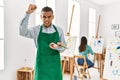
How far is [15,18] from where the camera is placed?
4168 millimetres

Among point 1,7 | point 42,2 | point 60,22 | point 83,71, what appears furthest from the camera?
point 60,22

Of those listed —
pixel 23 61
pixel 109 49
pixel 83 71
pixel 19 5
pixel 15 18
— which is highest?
pixel 19 5

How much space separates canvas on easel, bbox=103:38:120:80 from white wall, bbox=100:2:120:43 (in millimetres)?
5339

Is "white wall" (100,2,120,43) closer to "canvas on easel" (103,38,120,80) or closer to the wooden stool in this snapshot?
"canvas on easel" (103,38,120,80)

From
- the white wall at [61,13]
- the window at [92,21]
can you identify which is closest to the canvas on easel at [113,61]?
the white wall at [61,13]

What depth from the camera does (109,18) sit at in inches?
357

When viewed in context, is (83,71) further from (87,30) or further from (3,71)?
(87,30)

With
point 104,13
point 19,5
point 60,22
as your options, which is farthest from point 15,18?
point 104,13

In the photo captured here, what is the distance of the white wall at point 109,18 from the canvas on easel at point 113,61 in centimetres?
534

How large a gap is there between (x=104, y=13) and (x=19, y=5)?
5.89 m

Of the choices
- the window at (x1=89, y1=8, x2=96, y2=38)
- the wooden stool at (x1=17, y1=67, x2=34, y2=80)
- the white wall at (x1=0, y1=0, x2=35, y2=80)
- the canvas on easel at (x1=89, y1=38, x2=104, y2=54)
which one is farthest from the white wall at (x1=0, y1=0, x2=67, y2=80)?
the window at (x1=89, y1=8, x2=96, y2=38)

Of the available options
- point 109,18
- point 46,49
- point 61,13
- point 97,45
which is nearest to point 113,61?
point 46,49

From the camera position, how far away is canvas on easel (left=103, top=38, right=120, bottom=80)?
11.0ft

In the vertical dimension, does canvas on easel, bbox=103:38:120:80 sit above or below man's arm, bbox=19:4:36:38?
below
